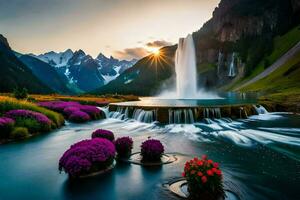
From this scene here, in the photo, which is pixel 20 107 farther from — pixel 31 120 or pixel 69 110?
pixel 69 110

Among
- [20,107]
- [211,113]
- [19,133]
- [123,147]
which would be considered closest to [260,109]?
[211,113]

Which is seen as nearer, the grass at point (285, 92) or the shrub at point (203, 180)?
the shrub at point (203, 180)

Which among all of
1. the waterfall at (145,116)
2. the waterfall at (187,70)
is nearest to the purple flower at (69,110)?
the waterfall at (145,116)

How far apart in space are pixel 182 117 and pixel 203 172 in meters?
32.0

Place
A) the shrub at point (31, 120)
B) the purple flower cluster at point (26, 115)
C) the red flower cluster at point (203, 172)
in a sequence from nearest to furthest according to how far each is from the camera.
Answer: the red flower cluster at point (203, 172), the shrub at point (31, 120), the purple flower cluster at point (26, 115)

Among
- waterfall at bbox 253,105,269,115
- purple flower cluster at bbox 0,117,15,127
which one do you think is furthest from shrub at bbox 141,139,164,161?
waterfall at bbox 253,105,269,115

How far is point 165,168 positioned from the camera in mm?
19203

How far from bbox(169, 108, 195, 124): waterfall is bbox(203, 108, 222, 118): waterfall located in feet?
7.32

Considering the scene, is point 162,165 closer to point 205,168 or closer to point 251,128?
point 205,168

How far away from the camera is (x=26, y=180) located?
56.3 ft

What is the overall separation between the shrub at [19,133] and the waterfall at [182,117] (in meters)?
21.6

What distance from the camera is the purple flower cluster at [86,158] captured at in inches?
672

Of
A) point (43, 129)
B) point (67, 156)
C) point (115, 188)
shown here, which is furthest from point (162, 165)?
point (43, 129)

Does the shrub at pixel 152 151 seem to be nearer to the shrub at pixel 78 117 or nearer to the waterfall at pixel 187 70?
the shrub at pixel 78 117
